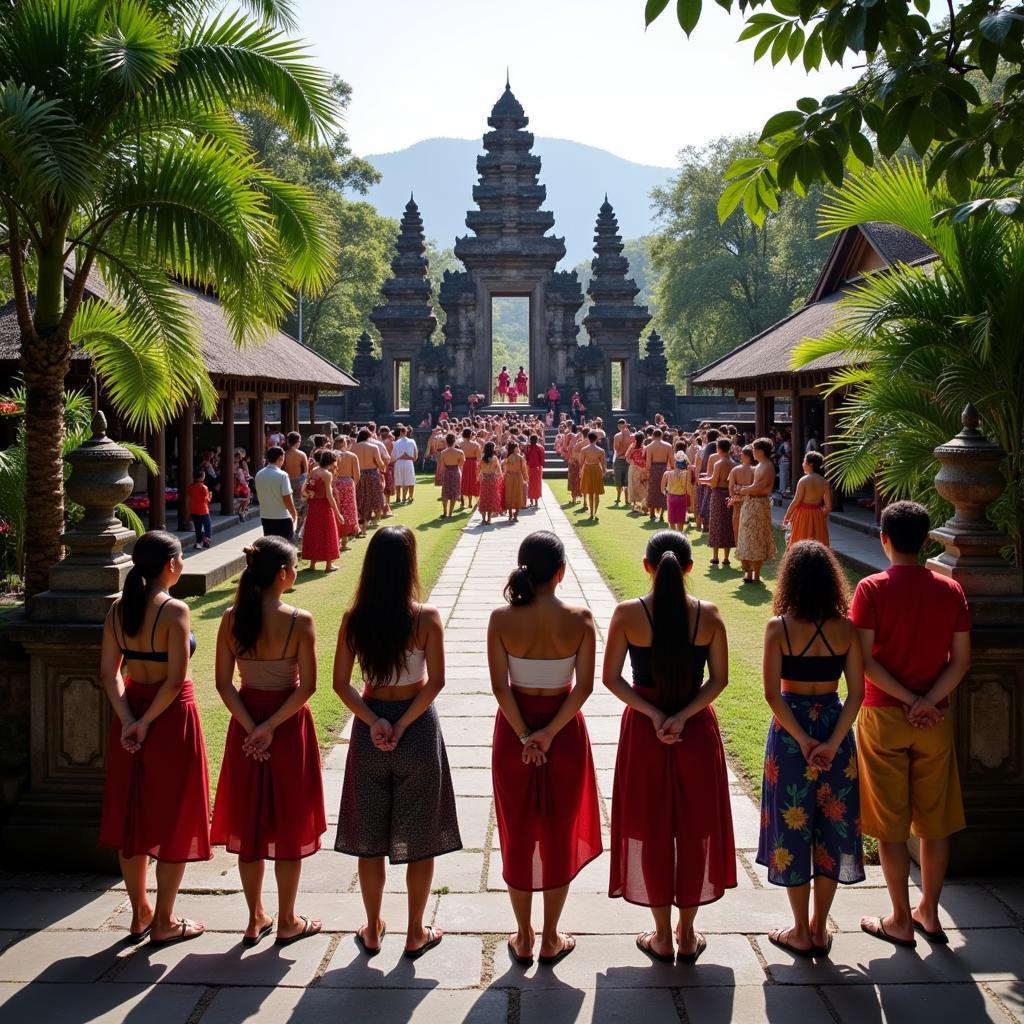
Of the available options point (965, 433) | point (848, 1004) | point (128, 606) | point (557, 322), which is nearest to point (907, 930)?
point (848, 1004)

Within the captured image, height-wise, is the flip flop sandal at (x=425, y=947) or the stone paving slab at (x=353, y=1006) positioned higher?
the flip flop sandal at (x=425, y=947)

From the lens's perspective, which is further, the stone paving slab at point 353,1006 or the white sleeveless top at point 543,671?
the white sleeveless top at point 543,671

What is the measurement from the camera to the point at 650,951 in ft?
13.6

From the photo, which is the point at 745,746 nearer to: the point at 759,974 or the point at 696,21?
the point at 759,974

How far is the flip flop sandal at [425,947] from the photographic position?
4141 mm

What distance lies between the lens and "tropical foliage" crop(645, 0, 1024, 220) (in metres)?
3.80

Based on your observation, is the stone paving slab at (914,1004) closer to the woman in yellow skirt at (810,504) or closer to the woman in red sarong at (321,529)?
the woman in yellow skirt at (810,504)

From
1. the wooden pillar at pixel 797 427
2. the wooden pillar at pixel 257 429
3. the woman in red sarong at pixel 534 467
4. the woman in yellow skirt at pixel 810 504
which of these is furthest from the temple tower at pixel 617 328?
the woman in yellow skirt at pixel 810 504

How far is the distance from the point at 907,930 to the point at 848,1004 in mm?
588

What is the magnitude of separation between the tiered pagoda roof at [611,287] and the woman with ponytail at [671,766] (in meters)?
35.7

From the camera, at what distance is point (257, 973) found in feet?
13.2

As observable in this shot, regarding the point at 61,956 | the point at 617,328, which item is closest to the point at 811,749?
the point at 61,956

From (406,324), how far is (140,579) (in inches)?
1417

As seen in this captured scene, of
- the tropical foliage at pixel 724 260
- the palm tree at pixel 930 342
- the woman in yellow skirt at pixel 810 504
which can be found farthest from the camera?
the tropical foliage at pixel 724 260
